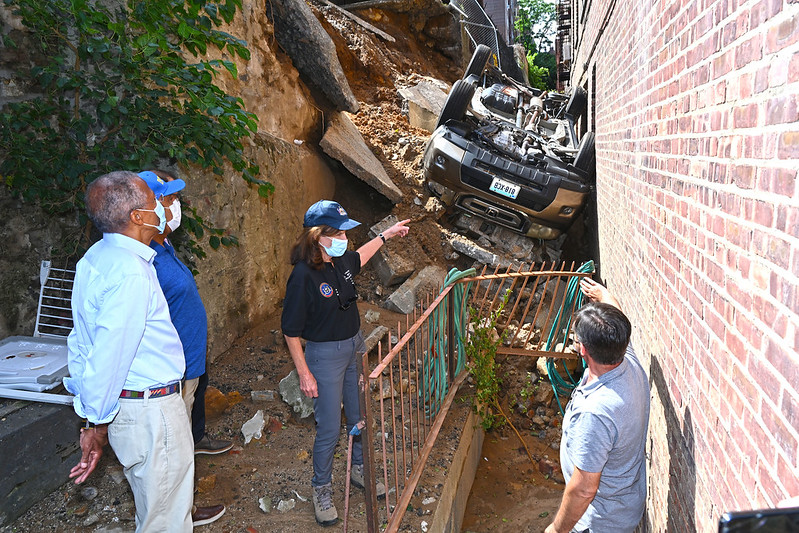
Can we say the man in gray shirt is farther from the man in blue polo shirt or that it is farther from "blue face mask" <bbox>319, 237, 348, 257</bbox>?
the man in blue polo shirt

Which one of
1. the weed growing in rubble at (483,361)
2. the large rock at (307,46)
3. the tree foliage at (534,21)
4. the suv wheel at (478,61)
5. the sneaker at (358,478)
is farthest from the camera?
the tree foliage at (534,21)

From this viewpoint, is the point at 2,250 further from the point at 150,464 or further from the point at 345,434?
the point at 345,434

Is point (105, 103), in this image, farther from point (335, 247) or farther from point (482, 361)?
point (482, 361)

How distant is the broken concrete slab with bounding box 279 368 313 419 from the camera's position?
13.5 feet

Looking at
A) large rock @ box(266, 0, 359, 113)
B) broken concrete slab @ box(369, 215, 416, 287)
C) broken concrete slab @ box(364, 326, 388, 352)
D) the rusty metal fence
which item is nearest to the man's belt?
the rusty metal fence

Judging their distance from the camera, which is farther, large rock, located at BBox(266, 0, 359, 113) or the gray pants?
large rock, located at BBox(266, 0, 359, 113)

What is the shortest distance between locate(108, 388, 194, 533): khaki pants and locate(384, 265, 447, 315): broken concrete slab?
3765 millimetres

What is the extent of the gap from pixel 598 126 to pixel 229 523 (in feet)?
18.0

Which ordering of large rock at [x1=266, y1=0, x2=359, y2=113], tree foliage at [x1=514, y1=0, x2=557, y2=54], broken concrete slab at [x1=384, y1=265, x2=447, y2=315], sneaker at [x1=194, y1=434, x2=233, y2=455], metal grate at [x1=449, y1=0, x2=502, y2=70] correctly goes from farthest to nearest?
tree foliage at [x1=514, y1=0, x2=557, y2=54] < metal grate at [x1=449, y1=0, x2=502, y2=70] < large rock at [x1=266, y1=0, x2=359, y2=113] < broken concrete slab at [x1=384, y1=265, x2=447, y2=315] < sneaker at [x1=194, y1=434, x2=233, y2=455]

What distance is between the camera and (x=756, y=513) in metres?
0.58

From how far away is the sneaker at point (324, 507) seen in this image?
3057 mm

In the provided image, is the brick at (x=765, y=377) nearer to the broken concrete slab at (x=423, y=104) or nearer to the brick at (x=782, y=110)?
the brick at (x=782, y=110)

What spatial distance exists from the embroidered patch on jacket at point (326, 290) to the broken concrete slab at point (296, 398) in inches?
52.8

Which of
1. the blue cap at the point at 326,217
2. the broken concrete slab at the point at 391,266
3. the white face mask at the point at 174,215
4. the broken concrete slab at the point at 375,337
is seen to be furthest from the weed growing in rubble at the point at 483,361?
the white face mask at the point at 174,215
